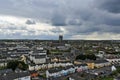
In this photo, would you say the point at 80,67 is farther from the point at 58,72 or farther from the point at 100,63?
the point at 58,72

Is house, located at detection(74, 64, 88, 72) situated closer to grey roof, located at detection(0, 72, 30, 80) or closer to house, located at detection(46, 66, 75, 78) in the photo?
house, located at detection(46, 66, 75, 78)

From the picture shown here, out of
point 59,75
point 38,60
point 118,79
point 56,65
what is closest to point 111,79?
point 118,79

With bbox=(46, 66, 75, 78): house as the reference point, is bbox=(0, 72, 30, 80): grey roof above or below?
above

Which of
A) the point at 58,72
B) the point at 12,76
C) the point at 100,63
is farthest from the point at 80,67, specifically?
the point at 12,76

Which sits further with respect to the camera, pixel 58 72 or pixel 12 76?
pixel 58 72

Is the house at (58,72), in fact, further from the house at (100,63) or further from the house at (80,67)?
the house at (100,63)

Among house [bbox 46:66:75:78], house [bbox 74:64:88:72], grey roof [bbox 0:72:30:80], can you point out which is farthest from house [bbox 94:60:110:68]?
grey roof [bbox 0:72:30:80]

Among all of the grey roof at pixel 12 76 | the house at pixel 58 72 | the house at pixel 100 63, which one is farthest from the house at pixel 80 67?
the grey roof at pixel 12 76

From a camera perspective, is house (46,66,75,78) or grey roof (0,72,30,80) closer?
grey roof (0,72,30,80)

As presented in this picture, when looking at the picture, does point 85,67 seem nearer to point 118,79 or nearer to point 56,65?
point 56,65

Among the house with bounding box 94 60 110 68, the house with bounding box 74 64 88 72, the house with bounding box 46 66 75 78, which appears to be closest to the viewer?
the house with bounding box 46 66 75 78

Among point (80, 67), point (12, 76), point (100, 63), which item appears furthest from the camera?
point (100, 63)

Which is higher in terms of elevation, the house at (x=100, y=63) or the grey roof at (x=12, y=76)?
the grey roof at (x=12, y=76)
